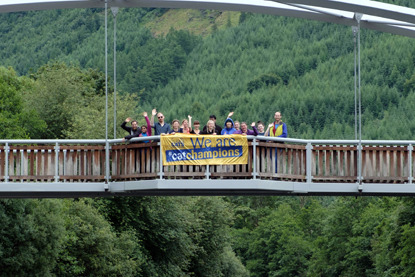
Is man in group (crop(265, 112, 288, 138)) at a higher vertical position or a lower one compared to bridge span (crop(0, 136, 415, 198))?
higher

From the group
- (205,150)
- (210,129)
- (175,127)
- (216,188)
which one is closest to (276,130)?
(210,129)

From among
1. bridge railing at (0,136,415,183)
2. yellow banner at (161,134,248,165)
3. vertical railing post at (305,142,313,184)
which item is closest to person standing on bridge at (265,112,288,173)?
bridge railing at (0,136,415,183)

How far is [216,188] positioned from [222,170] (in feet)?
1.90

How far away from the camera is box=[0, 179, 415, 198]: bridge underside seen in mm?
28391

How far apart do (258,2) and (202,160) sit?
515 cm

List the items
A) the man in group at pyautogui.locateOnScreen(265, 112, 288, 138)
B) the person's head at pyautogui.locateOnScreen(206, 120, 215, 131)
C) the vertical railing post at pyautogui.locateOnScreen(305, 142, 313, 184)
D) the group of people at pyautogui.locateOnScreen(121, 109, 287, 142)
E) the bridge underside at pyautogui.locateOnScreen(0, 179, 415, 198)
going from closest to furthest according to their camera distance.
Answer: the bridge underside at pyautogui.locateOnScreen(0, 179, 415, 198) < the person's head at pyautogui.locateOnScreen(206, 120, 215, 131) < the group of people at pyautogui.locateOnScreen(121, 109, 287, 142) < the man in group at pyautogui.locateOnScreen(265, 112, 288, 138) < the vertical railing post at pyautogui.locateOnScreen(305, 142, 313, 184)

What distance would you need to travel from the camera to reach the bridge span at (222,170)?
28.7 metres

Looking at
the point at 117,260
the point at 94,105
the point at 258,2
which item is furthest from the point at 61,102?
the point at 258,2

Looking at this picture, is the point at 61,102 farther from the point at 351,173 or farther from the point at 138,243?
the point at 351,173

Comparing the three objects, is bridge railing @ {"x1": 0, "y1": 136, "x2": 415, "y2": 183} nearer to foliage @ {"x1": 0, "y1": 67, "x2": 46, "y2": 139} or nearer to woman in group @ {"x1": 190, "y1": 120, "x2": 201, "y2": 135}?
woman in group @ {"x1": 190, "y1": 120, "x2": 201, "y2": 135}

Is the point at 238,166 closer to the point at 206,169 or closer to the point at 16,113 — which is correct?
the point at 206,169

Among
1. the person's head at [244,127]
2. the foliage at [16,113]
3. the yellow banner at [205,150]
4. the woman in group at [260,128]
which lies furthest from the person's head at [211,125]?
the foliage at [16,113]

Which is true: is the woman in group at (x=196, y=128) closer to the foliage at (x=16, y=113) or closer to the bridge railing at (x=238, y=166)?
the bridge railing at (x=238, y=166)

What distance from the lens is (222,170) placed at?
94.1ft
